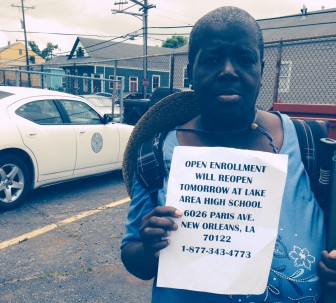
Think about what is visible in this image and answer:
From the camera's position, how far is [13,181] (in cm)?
484

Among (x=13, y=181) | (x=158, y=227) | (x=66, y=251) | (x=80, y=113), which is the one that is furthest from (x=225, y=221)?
(x=80, y=113)

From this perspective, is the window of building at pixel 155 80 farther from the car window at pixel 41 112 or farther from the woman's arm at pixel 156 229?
the woman's arm at pixel 156 229

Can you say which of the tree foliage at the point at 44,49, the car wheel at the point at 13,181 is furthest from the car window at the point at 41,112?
the tree foliage at the point at 44,49

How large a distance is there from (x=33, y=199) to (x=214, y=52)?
4.73m

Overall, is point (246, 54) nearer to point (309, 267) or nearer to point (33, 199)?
point (309, 267)

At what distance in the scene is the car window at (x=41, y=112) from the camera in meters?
5.01

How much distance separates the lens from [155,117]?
1257 millimetres

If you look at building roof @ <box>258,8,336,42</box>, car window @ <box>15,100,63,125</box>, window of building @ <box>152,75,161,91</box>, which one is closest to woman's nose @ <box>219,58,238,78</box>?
car window @ <box>15,100,63,125</box>

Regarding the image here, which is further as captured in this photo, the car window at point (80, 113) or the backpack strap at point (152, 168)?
the car window at point (80, 113)

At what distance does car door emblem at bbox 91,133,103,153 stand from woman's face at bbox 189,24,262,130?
4890mm

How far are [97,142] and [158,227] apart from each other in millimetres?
5031

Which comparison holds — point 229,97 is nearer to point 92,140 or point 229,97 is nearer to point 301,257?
point 301,257

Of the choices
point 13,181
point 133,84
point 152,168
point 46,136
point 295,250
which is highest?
point 152,168

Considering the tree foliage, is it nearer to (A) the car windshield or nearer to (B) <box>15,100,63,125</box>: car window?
(A) the car windshield
